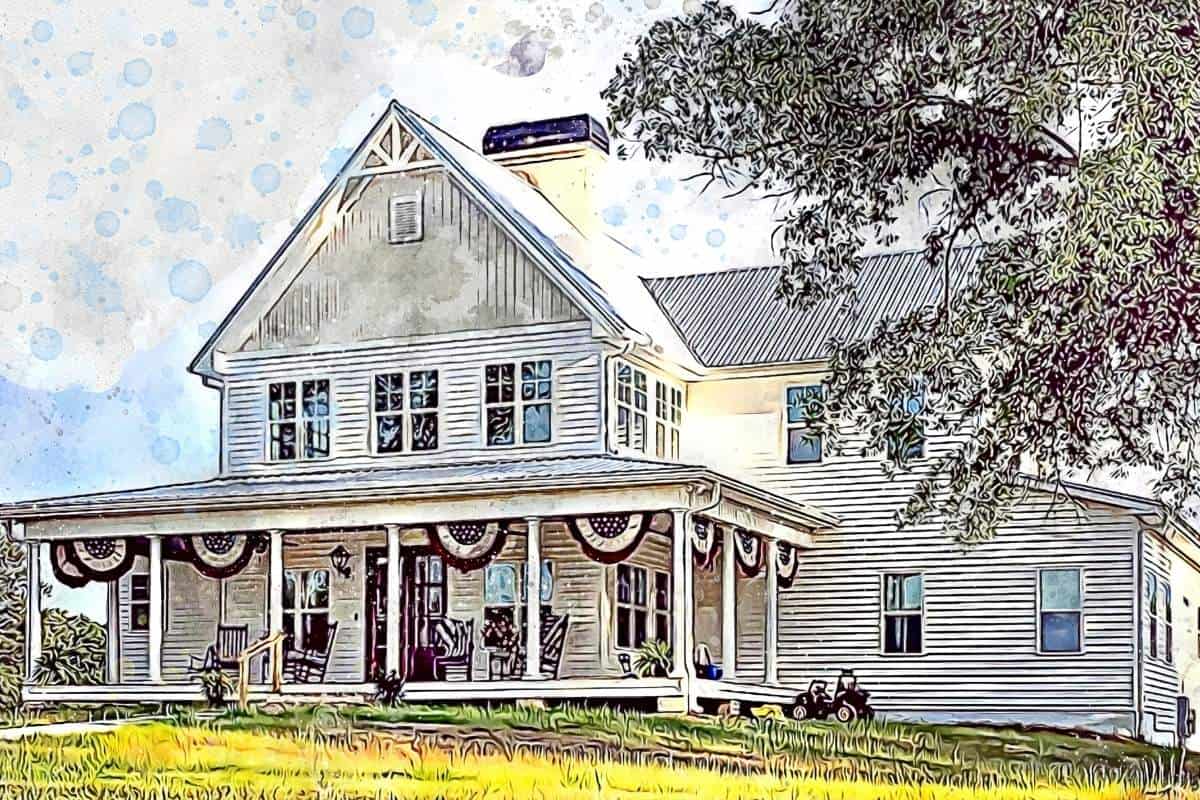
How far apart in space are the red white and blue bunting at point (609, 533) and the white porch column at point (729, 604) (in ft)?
0.83

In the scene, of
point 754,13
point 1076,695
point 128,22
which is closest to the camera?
point 1076,695

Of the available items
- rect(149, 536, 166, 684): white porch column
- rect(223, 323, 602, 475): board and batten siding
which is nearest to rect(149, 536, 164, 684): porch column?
rect(149, 536, 166, 684): white porch column

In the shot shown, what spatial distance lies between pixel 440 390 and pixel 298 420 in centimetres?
45

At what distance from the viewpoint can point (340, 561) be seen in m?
6.48

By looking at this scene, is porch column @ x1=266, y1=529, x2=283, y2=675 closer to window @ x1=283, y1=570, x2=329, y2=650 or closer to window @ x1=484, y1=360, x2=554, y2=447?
window @ x1=283, y1=570, x2=329, y2=650

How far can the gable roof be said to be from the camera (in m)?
6.10

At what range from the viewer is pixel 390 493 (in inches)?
249

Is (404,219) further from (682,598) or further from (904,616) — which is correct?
(904,616)

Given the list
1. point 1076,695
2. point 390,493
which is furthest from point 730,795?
point 390,493

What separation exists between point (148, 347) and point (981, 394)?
244 cm

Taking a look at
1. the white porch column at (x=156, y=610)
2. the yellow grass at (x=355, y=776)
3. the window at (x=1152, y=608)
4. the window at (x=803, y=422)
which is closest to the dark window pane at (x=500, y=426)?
the window at (x=803, y=422)

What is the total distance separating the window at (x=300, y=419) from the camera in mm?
6395

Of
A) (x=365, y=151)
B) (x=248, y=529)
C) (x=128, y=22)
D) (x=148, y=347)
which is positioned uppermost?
(x=128, y=22)

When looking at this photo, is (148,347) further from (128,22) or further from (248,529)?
(128,22)
